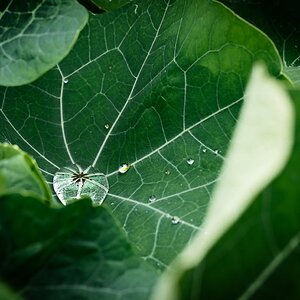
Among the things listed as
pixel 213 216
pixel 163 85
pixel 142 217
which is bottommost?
pixel 142 217

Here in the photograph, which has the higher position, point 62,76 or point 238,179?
point 238,179

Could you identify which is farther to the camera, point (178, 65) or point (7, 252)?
point (178, 65)

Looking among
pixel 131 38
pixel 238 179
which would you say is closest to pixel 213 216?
pixel 238 179

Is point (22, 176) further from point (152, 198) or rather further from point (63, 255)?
point (152, 198)

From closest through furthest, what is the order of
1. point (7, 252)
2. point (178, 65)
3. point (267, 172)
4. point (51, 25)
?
1. point (267, 172)
2. point (7, 252)
3. point (51, 25)
4. point (178, 65)

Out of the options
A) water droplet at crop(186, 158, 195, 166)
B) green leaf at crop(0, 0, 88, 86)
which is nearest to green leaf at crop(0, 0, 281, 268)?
water droplet at crop(186, 158, 195, 166)

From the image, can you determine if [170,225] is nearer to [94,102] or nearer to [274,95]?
[94,102]
